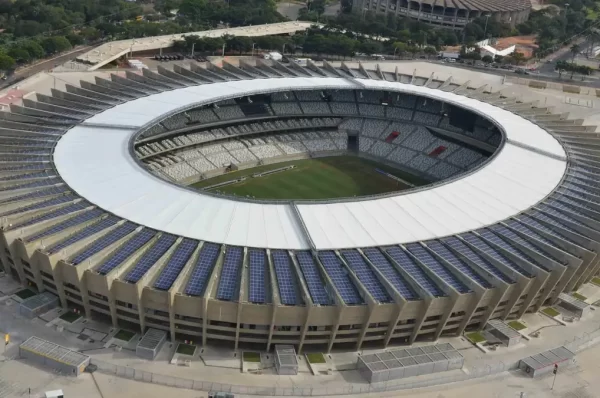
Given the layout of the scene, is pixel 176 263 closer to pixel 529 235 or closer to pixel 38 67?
pixel 529 235

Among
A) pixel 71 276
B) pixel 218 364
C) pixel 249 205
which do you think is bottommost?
pixel 218 364

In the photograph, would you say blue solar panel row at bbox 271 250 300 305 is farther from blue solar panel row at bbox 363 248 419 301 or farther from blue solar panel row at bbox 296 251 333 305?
blue solar panel row at bbox 363 248 419 301

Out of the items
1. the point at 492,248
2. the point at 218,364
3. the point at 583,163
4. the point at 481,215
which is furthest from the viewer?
the point at 583,163

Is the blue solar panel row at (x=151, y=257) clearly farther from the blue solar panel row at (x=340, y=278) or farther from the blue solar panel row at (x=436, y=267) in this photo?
the blue solar panel row at (x=436, y=267)

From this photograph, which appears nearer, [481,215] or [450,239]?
[450,239]

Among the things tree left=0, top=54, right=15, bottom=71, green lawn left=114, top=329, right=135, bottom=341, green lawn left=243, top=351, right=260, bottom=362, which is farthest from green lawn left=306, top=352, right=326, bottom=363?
tree left=0, top=54, right=15, bottom=71

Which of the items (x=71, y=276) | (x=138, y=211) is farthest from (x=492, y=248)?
(x=71, y=276)

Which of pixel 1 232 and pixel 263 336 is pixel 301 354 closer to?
pixel 263 336

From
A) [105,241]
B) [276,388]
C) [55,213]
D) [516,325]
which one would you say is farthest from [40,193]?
[516,325]
